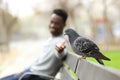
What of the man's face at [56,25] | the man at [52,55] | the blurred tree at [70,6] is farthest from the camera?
the blurred tree at [70,6]

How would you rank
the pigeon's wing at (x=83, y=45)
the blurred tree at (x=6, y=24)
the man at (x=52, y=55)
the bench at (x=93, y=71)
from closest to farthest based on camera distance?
the bench at (x=93, y=71)
the pigeon's wing at (x=83, y=45)
the man at (x=52, y=55)
the blurred tree at (x=6, y=24)

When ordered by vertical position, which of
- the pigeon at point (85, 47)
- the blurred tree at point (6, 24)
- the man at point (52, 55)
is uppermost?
the pigeon at point (85, 47)

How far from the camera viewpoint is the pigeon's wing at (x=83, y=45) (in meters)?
3.21

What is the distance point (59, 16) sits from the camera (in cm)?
473

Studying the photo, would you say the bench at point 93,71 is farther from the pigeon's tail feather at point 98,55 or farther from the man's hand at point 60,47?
the man's hand at point 60,47

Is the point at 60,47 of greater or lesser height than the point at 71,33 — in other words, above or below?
below


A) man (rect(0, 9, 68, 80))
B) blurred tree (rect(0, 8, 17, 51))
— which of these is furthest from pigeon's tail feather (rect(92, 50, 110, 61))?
blurred tree (rect(0, 8, 17, 51))

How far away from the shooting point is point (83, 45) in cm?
332

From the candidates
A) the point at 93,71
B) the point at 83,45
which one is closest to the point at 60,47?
the point at 83,45

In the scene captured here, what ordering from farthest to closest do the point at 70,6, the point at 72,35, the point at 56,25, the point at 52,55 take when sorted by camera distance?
the point at 70,6 → the point at 56,25 → the point at 52,55 → the point at 72,35

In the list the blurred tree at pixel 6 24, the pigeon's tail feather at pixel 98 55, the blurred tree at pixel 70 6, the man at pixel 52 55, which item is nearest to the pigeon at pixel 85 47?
the pigeon's tail feather at pixel 98 55

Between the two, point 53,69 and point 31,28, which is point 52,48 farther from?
point 31,28

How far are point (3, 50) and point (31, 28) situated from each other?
40.0m

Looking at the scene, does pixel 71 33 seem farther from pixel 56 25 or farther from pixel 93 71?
pixel 93 71
